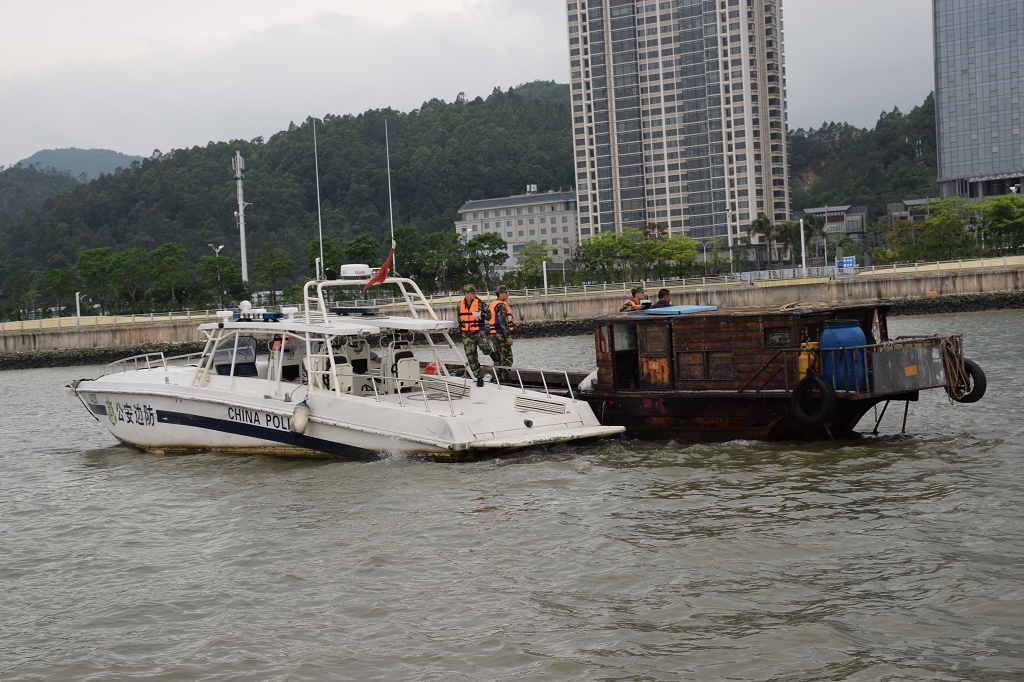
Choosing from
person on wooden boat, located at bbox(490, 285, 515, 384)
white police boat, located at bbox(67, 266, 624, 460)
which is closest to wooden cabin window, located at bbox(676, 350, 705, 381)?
white police boat, located at bbox(67, 266, 624, 460)

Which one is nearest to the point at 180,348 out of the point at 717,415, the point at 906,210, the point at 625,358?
A: the point at 625,358

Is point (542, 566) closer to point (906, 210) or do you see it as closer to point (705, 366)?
point (705, 366)

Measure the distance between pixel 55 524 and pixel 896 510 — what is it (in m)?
10.1

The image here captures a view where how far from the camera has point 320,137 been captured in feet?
536

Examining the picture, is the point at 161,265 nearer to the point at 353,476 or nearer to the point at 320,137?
the point at 353,476

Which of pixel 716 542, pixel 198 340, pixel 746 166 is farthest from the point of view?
A: pixel 746 166

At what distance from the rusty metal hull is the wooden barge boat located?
0.05 ft

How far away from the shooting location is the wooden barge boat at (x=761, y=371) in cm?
1412

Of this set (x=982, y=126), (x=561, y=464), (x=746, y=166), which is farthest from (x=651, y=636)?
(x=982, y=126)

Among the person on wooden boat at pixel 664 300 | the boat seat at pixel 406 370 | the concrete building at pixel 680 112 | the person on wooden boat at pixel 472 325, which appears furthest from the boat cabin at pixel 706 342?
the concrete building at pixel 680 112

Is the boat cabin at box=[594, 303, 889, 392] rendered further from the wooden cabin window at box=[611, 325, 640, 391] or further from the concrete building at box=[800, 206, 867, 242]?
the concrete building at box=[800, 206, 867, 242]

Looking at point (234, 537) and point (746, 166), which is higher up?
→ point (746, 166)

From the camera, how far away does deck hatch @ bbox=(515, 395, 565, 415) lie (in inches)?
597

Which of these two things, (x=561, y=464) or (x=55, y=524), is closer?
(x=55, y=524)
